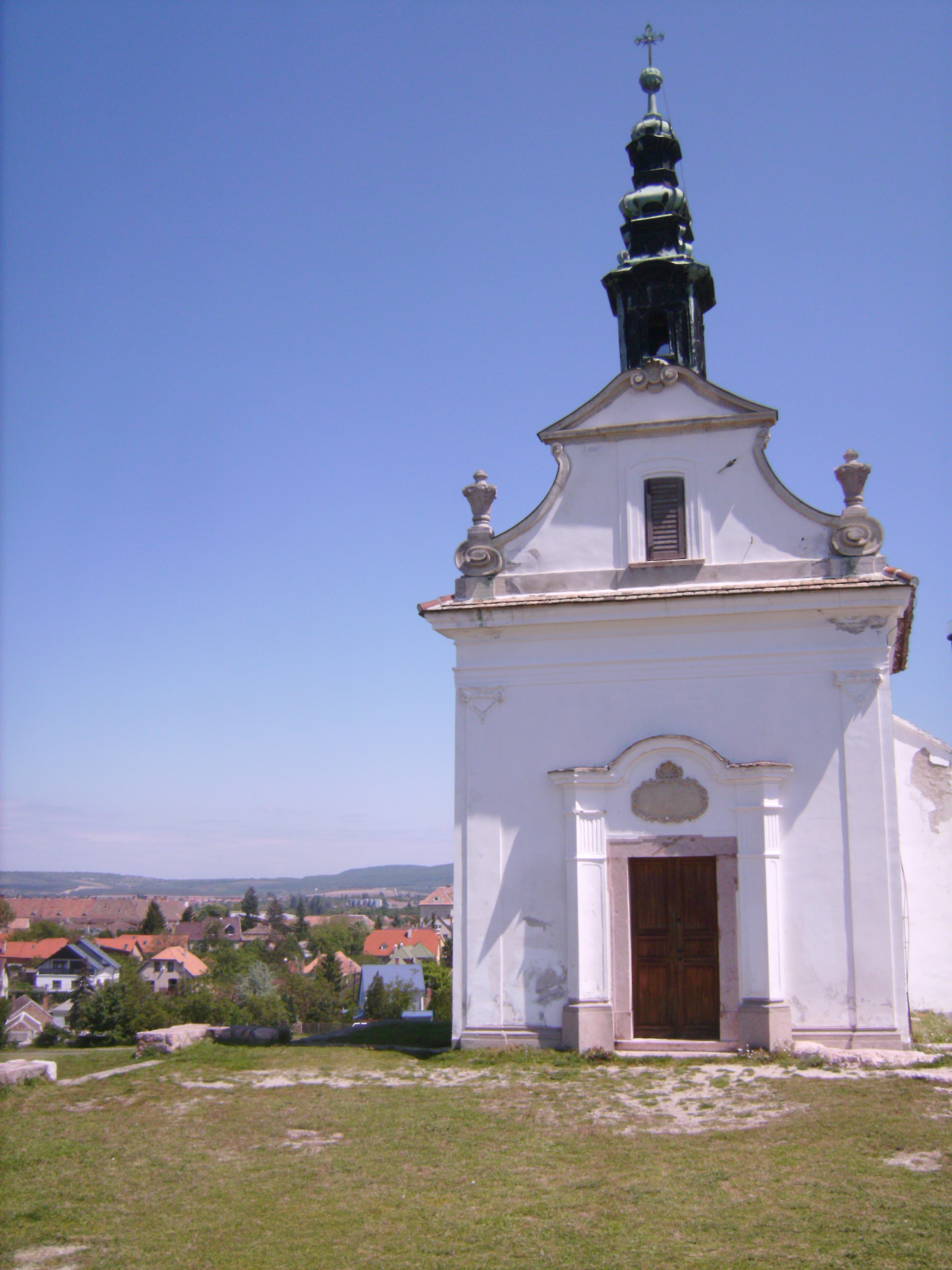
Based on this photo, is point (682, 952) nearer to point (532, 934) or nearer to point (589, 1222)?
point (532, 934)

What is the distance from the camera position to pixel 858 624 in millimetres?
12320

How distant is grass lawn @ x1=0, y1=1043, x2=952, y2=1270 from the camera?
572 centimetres

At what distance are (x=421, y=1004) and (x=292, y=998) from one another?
9.28 m

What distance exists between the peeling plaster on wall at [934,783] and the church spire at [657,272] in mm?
6498

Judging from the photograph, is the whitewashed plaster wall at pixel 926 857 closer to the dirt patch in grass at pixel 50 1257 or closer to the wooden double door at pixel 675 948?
the wooden double door at pixel 675 948

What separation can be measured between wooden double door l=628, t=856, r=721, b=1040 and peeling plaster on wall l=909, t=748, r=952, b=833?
13.2ft

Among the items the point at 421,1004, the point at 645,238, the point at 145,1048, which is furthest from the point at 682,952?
the point at 421,1004

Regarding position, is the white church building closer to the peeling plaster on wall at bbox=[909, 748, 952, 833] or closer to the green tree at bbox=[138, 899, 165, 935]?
the peeling plaster on wall at bbox=[909, 748, 952, 833]

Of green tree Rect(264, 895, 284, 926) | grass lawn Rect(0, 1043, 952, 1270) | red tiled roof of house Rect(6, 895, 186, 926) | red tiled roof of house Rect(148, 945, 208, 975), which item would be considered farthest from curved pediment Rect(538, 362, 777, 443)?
red tiled roof of house Rect(6, 895, 186, 926)

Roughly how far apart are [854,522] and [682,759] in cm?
369

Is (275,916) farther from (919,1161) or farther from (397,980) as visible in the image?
(919,1161)

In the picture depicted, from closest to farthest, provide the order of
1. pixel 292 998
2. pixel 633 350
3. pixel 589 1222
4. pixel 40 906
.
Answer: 1. pixel 589 1222
2. pixel 633 350
3. pixel 292 998
4. pixel 40 906

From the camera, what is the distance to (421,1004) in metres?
74.1

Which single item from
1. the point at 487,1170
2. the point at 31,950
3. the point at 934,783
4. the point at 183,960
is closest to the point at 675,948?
the point at 934,783
